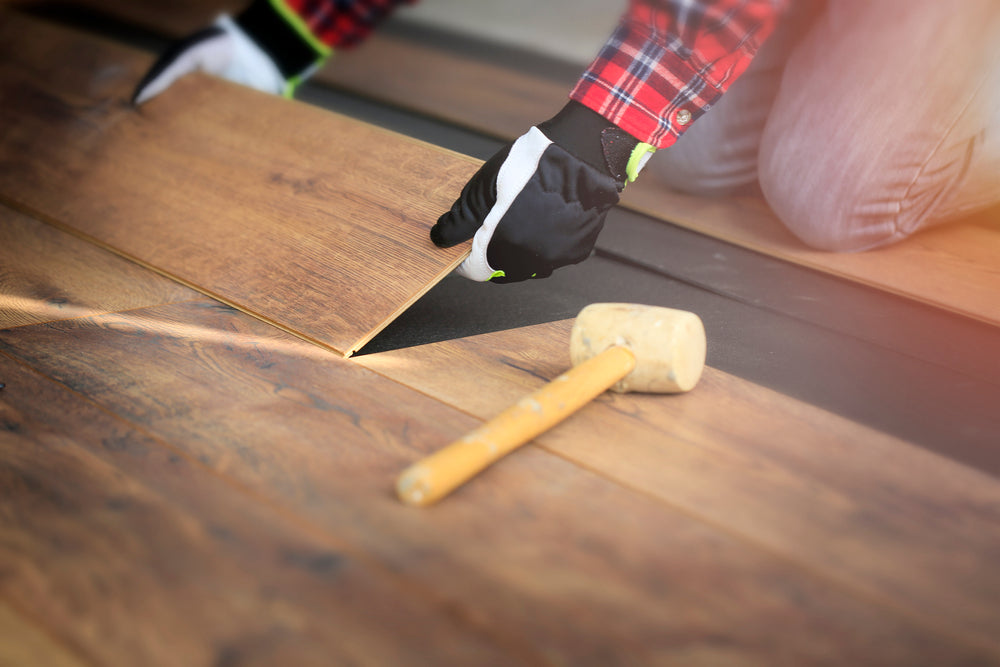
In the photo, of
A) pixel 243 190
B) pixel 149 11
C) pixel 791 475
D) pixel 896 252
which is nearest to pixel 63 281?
pixel 243 190

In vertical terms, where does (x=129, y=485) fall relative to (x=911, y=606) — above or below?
below

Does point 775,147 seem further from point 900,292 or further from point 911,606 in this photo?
point 911,606

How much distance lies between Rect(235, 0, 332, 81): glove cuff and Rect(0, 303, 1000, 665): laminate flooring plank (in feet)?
3.45

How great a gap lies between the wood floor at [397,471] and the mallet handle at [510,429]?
0.03 m

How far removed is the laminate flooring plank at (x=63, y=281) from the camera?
1223 millimetres

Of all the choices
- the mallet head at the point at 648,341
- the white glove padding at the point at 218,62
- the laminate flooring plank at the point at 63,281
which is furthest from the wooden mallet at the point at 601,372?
the white glove padding at the point at 218,62

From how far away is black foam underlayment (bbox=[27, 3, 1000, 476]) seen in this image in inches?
45.3

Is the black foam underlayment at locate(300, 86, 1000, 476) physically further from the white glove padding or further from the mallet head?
A: the white glove padding

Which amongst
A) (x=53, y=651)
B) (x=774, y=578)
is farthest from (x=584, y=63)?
(x=53, y=651)

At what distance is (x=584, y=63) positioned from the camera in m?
2.84

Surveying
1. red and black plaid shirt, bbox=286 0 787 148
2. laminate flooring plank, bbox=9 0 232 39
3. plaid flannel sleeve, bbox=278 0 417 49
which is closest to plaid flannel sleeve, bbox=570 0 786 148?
red and black plaid shirt, bbox=286 0 787 148

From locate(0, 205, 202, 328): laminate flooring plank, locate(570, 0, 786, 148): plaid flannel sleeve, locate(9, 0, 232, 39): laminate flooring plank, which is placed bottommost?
locate(9, 0, 232, 39): laminate flooring plank

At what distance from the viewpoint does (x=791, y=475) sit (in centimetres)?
91

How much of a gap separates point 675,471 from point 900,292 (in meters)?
0.83
